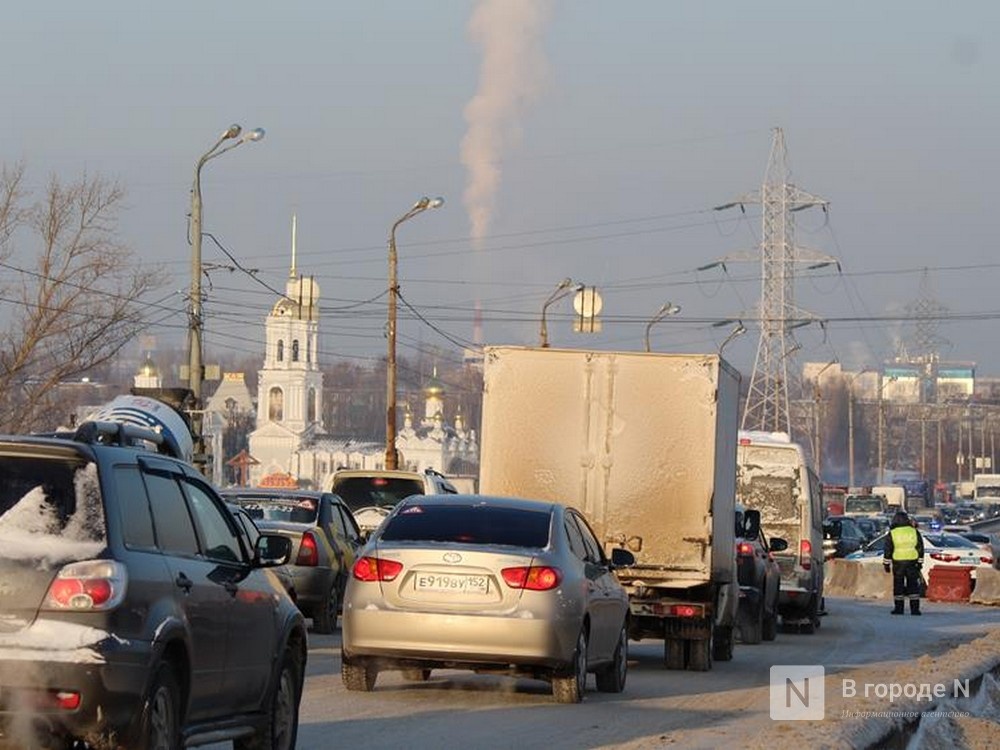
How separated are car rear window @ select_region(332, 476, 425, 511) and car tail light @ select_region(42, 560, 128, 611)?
23.8 metres

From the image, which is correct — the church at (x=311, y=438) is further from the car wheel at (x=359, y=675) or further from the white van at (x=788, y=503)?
the car wheel at (x=359, y=675)

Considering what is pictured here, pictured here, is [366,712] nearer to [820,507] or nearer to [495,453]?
[495,453]

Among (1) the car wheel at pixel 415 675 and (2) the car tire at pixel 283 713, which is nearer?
(2) the car tire at pixel 283 713

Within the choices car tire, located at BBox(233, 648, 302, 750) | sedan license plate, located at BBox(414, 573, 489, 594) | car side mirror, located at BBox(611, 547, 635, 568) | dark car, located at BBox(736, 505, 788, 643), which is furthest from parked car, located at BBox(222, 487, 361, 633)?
car tire, located at BBox(233, 648, 302, 750)

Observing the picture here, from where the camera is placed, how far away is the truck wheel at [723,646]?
2108 cm

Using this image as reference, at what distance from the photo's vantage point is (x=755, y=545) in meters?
24.7

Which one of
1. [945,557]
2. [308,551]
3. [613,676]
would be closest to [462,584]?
[613,676]

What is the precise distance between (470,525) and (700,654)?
16.6 feet

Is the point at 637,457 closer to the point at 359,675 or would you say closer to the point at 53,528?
the point at 359,675

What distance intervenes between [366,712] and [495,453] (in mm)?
6240

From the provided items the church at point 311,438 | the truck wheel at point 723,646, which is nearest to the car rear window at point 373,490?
the truck wheel at point 723,646

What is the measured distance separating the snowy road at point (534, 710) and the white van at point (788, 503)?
22.6 ft

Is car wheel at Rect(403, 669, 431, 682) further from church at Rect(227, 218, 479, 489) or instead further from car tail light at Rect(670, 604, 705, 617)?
church at Rect(227, 218, 479, 489)

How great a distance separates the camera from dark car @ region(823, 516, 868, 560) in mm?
55384
